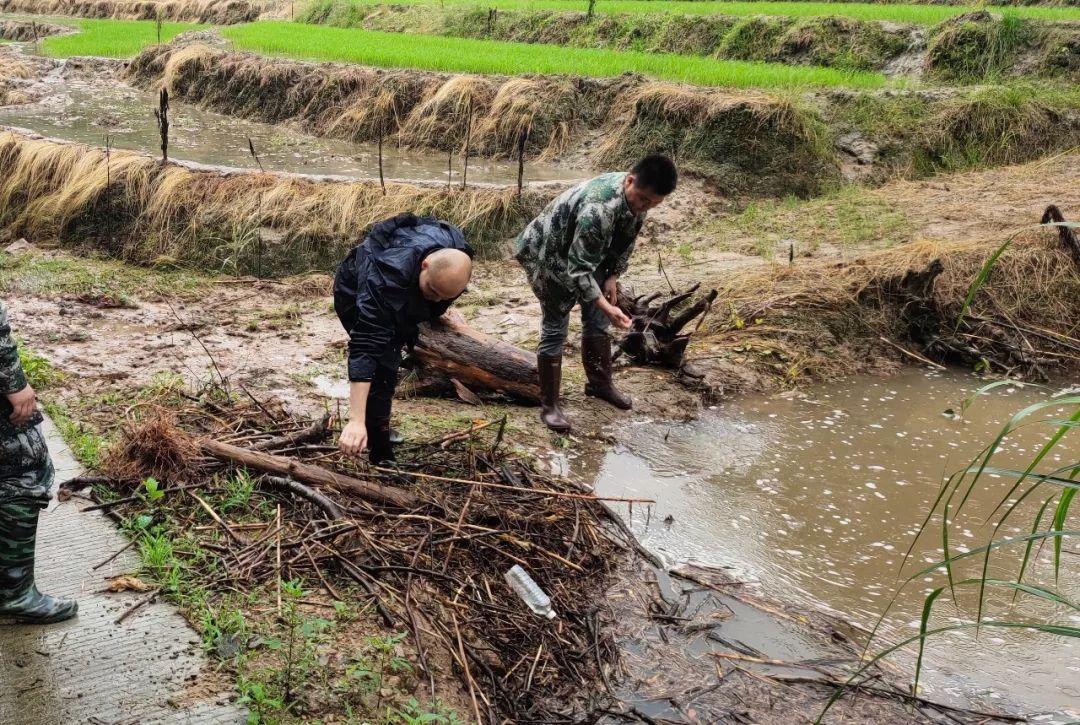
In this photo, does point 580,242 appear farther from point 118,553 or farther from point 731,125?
point 731,125

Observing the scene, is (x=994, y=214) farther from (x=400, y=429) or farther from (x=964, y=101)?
(x=400, y=429)

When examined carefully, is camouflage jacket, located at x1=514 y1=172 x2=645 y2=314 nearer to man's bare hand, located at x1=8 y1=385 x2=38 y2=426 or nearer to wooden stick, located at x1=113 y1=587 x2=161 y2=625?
wooden stick, located at x1=113 y1=587 x2=161 y2=625

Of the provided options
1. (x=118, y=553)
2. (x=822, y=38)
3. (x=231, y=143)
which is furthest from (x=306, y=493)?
(x=822, y=38)

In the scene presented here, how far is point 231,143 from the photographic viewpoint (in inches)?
479

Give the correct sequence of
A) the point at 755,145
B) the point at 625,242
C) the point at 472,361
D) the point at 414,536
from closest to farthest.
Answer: the point at 414,536
the point at 625,242
the point at 472,361
the point at 755,145

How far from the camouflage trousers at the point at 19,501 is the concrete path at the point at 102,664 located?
Result: 0.19m

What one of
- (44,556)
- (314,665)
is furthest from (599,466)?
(44,556)

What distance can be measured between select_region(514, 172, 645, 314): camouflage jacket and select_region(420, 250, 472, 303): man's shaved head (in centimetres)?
144

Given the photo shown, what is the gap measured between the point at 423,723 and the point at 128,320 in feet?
17.6

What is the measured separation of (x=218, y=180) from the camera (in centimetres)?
866

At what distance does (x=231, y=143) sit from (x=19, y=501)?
1051cm

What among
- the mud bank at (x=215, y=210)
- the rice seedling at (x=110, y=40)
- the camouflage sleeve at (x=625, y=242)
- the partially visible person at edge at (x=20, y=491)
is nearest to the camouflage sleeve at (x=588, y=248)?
the camouflage sleeve at (x=625, y=242)

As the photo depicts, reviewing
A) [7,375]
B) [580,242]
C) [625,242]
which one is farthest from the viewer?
[625,242]

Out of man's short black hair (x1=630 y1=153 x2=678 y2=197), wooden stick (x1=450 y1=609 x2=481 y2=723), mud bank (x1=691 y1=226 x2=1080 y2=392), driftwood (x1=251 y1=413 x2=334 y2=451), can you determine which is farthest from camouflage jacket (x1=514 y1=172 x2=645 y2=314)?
wooden stick (x1=450 y1=609 x2=481 y2=723)
